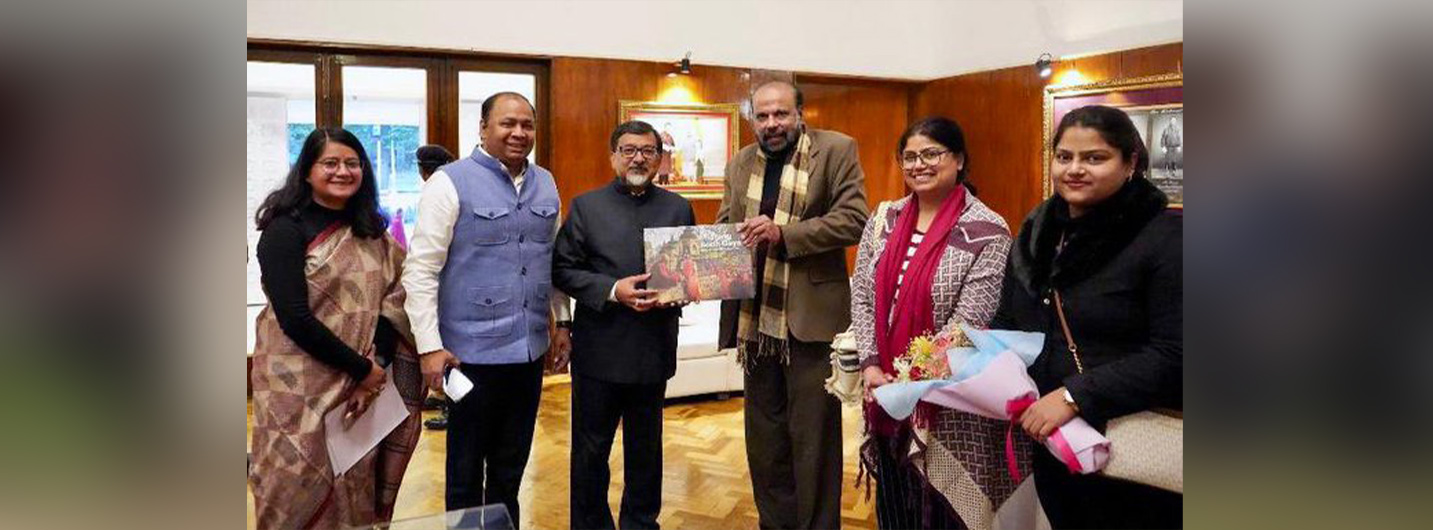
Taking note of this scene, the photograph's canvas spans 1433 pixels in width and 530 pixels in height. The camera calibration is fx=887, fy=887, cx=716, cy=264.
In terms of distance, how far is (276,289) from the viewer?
2.06m

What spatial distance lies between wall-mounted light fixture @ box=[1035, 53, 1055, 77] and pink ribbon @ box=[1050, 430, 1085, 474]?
543 centimetres

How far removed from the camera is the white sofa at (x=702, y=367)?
507cm

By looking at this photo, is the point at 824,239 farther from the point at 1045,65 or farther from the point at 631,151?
the point at 1045,65

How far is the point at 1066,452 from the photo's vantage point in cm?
153

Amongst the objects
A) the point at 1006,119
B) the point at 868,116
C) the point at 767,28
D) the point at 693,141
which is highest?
the point at 767,28

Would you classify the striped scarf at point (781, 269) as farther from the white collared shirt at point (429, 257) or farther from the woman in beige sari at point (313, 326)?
the woman in beige sari at point (313, 326)

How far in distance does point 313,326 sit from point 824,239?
1.40 meters

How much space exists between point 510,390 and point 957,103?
558 cm

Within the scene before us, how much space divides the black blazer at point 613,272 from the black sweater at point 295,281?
27.7 inches

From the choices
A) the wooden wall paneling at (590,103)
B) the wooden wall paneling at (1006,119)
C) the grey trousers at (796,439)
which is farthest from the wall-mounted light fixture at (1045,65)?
the grey trousers at (796,439)

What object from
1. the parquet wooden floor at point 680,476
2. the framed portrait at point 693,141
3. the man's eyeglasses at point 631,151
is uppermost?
the framed portrait at point 693,141

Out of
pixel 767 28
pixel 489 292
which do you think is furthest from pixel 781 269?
pixel 767 28

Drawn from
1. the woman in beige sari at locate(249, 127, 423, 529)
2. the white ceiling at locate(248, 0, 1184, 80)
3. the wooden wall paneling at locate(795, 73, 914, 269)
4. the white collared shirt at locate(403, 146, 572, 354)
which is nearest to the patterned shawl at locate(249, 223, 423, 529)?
the woman in beige sari at locate(249, 127, 423, 529)
